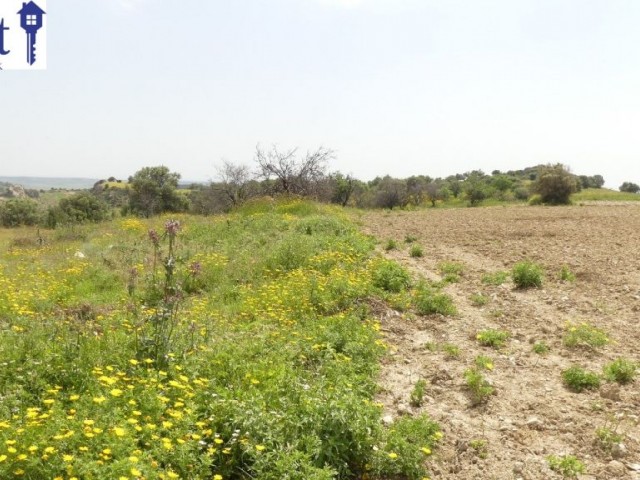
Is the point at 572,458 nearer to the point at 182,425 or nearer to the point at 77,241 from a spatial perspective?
the point at 182,425

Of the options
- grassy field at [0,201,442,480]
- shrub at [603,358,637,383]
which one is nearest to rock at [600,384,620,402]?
shrub at [603,358,637,383]

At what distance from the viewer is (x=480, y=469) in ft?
12.3

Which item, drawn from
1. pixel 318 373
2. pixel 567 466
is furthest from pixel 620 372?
pixel 318 373

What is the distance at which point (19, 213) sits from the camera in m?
35.9

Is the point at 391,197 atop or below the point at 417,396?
atop

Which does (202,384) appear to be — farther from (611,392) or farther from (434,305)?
(434,305)

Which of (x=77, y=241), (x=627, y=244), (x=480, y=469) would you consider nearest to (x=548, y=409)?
(x=480, y=469)

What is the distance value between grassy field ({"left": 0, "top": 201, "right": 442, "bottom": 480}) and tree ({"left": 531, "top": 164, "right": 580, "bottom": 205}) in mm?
32028

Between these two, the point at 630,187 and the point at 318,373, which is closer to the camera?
the point at 318,373

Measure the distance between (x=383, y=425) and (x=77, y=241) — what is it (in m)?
13.5

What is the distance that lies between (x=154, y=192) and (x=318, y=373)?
4561 centimetres

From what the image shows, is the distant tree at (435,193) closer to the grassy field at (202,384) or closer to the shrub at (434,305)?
the shrub at (434,305)

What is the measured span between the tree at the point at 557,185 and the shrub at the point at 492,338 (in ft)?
109

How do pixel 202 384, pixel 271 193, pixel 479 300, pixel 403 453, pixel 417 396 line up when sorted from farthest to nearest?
pixel 271 193 → pixel 479 300 → pixel 417 396 → pixel 202 384 → pixel 403 453
